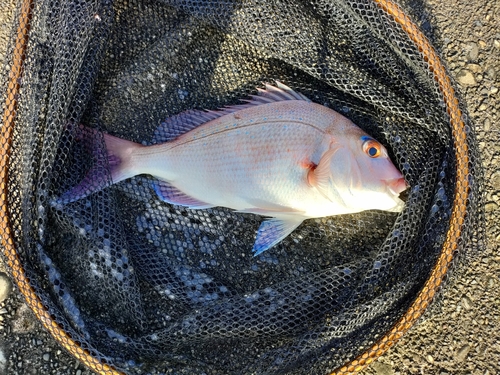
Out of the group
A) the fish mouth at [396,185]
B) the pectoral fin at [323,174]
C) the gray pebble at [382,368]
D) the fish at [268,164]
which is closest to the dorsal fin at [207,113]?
the fish at [268,164]

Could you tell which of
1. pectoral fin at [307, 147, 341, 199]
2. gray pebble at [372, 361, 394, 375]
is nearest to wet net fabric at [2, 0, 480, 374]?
pectoral fin at [307, 147, 341, 199]

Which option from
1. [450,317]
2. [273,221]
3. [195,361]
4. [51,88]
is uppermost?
[51,88]

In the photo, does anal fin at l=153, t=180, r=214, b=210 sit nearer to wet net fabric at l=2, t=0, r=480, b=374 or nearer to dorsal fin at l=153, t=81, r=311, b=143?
wet net fabric at l=2, t=0, r=480, b=374

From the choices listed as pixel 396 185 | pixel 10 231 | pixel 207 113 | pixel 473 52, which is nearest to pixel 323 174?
pixel 396 185

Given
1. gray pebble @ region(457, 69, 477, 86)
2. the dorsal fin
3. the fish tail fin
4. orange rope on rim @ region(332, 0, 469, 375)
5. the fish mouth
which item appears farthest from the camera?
gray pebble @ region(457, 69, 477, 86)

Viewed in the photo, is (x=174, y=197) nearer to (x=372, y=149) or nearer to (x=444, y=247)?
(x=372, y=149)

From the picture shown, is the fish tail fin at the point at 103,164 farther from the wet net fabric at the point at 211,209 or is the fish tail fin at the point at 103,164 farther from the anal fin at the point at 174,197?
the anal fin at the point at 174,197

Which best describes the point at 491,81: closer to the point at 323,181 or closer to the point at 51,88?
the point at 323,181

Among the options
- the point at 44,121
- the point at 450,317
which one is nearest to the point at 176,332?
the point at 44,121
